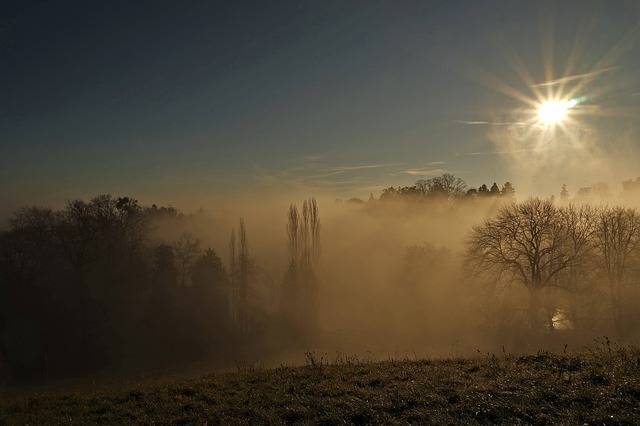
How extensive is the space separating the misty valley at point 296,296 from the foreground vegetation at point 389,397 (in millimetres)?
15351

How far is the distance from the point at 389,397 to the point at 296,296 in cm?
5091

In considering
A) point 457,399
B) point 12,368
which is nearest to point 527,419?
point 457,399

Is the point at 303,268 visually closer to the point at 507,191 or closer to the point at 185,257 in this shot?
the point at 185,257

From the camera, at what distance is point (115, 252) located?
51.9 metres

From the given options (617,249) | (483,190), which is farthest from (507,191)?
(617,249)

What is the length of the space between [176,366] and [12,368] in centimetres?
1528

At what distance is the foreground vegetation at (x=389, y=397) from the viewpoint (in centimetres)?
879

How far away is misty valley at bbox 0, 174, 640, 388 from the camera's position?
37.9 metres

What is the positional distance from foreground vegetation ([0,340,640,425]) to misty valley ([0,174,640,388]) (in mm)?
15351

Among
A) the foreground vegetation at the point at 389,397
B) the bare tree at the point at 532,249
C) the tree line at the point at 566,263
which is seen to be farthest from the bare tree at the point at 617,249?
the foreground vegetation at the point at 389,397

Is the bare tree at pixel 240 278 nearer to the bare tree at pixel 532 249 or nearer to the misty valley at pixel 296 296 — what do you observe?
the misty valley at pixel 296 296

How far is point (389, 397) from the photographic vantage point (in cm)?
1014

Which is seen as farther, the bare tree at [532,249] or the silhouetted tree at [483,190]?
the silhouetted tree at [483,190]

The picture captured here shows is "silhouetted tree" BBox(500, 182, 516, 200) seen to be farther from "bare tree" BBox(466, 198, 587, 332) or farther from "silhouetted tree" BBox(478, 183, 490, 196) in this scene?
"bare tree" BBox(466, 198, 587, 332)
